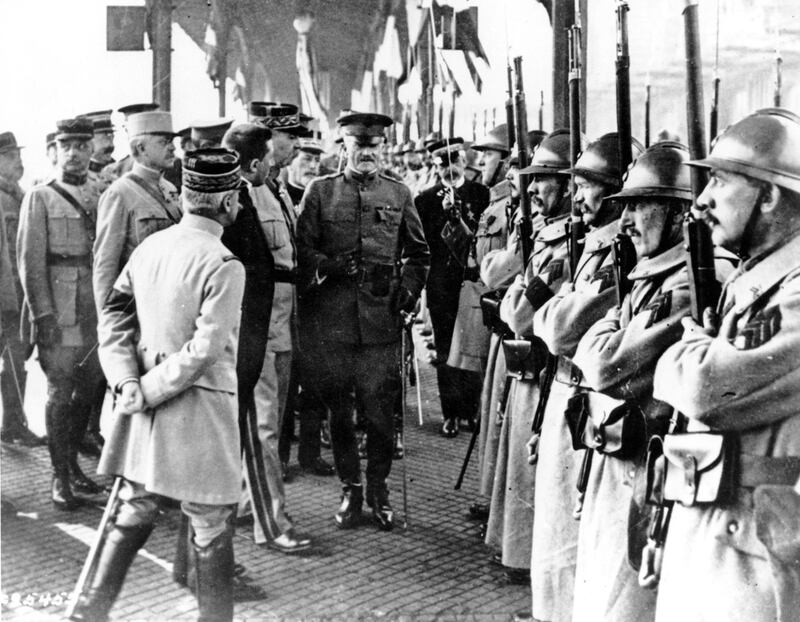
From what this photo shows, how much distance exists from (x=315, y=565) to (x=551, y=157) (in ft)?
7.14

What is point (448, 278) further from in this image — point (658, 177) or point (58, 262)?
point (658, 177)

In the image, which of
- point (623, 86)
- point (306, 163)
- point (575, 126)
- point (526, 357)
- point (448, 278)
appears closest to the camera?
point (623, 86)

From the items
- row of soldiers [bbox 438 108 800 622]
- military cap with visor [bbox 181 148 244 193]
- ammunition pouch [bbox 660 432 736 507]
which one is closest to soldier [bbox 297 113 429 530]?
row of soldiers [bbox 438 108 800 622]

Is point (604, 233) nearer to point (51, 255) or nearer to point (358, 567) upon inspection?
point (358, 567)

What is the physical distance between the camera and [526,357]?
401 centimetres

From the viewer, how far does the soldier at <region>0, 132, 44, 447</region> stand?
6160 mm

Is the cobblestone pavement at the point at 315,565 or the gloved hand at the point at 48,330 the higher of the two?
the gloved hand at the point at 48,330

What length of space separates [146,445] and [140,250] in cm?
71

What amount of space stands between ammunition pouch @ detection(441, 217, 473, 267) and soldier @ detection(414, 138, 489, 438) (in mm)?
248

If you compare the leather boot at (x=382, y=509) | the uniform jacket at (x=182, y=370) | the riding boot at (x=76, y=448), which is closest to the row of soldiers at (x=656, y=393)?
the leather boot at (x=382, y=509)

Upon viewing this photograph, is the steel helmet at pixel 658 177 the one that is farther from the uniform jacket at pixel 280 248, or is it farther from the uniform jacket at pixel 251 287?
the uniform jacket at pixel 280 248

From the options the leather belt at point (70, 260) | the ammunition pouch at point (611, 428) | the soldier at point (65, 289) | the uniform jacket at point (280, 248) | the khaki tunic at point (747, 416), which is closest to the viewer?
the khaki tunic at point (747, 416)

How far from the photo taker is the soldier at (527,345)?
387 centimetres

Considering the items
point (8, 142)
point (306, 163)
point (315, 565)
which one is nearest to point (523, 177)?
point (315, 565)
